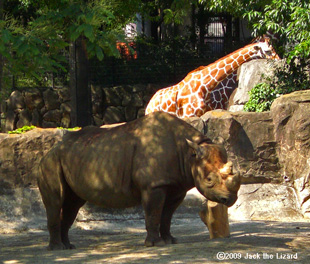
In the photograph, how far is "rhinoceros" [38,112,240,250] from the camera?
24.3 ft

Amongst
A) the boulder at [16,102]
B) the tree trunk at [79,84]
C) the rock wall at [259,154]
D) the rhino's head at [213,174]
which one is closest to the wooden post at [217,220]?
the rhino's head at [213,174]

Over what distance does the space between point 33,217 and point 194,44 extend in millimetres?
10588

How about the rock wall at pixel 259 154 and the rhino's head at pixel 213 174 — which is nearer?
the rhino's head at pixel 213 174

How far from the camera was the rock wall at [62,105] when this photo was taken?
62.4 ft

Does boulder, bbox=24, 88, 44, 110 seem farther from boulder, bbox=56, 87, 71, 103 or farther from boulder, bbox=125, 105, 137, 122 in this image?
boulder, bbox=125, 105, 137, 122

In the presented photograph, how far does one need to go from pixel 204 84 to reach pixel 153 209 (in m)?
7.96

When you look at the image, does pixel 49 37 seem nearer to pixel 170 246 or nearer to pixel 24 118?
pixel 170 246

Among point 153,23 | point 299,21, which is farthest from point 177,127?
point 153,23

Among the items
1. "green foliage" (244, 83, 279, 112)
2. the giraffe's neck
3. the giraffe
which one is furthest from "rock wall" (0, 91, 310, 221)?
the giraffe's neck

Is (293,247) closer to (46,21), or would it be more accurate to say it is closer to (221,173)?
(221,173)

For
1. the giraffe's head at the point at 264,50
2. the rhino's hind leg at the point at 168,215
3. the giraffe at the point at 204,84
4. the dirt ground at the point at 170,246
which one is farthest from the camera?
the giraffe's head at the point at 264,50

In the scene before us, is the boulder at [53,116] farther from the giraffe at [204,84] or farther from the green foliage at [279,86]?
the green foliage at [279,86]

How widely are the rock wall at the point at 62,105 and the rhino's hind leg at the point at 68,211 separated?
10.5 metres

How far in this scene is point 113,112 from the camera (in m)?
19.0
